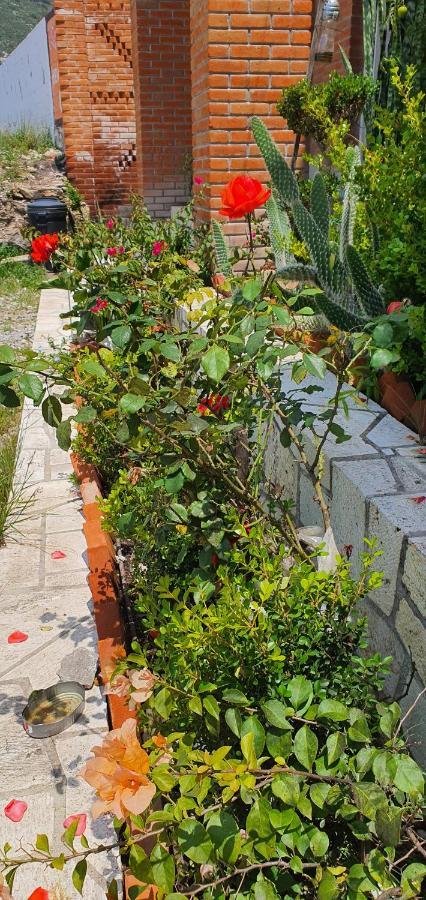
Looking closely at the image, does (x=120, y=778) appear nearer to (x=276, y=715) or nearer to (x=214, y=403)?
(x=276, y=715)

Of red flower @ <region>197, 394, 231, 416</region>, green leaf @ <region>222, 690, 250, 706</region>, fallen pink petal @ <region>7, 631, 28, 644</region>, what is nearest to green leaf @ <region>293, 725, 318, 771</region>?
green leaf @ <region>222, 690, 250, 706</region>

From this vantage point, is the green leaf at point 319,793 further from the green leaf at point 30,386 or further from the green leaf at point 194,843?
the green leaf at point 30,386

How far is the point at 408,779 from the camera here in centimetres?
101

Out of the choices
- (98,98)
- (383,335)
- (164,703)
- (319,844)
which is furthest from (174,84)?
(319,844)

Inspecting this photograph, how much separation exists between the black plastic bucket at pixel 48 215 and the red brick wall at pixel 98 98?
50cm

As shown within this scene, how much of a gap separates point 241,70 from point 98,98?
6.80 m

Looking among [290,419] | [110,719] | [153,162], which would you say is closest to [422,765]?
[290,419]

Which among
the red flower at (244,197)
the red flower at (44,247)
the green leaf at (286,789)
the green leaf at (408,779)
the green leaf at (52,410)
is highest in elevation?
the red flower at (244,197)

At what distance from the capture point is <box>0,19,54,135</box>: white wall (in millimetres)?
14258

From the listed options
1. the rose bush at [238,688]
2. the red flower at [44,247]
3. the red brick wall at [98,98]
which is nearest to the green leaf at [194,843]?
the rose bush at [238,688]

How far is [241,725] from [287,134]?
4.60m

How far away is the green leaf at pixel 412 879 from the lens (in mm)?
976

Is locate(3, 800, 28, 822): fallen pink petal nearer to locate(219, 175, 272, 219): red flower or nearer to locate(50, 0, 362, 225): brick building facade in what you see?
locate(219, 175, 272, 219): red flower

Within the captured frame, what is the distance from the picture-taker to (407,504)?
1.71m
